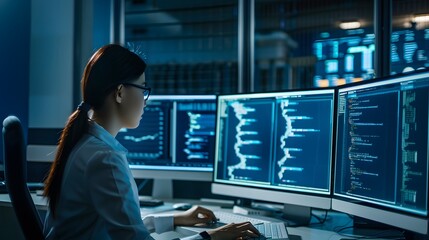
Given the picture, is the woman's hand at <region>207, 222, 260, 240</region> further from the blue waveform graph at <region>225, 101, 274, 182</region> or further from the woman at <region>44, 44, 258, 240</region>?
the blue waveform graph at <region>225, 101, 274, 182</region>

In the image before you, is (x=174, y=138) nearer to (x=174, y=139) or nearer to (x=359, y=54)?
(x=174, y=139)

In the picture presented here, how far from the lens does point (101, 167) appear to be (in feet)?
3.47

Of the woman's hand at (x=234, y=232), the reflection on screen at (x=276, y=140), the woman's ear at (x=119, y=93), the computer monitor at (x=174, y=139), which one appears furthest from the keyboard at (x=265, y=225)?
the woman's ear at (x=119, y=93)

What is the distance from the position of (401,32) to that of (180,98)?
132 cm

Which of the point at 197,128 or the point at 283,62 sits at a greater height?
the point at 283,62

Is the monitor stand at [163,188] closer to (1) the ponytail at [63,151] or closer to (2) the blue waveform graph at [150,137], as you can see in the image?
(2) the blue waveform graph at [150,137]

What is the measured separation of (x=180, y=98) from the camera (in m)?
1.97

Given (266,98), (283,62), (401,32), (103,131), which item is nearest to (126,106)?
(103,131)

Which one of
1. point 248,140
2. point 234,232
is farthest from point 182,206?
point 234,232

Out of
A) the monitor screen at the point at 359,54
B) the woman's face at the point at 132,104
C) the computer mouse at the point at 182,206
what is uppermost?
the monitor screen at the point at 359,54

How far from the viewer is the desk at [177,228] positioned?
56.1 inches

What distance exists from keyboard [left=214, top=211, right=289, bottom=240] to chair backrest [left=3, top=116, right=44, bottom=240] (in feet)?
2.20

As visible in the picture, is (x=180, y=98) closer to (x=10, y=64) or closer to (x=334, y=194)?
(x=334, y=194)

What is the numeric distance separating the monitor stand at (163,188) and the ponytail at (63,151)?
3.31 feet
